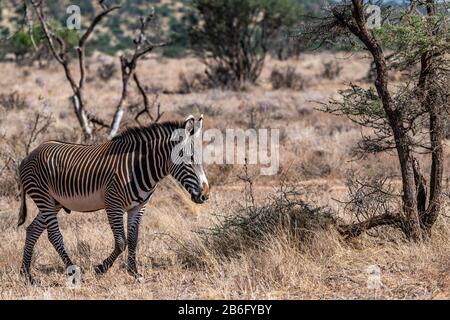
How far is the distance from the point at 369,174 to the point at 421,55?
5.50 metres

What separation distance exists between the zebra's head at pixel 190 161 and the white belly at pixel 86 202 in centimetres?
86

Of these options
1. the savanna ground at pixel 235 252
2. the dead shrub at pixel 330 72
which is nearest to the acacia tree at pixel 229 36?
the dead shrub at pixel 330 72

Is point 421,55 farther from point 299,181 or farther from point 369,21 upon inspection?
point 299,181

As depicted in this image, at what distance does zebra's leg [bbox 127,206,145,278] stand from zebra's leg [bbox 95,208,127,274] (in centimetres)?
10

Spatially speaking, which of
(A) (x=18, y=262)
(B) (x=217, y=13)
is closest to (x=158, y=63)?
(B) (x=217, y=13)

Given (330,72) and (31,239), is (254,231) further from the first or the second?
(330,72)

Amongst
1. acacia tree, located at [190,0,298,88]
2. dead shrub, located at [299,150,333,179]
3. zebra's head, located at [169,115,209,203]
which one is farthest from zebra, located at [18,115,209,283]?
acacia tree, located at [190,0,298,88]

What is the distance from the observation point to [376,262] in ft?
22.7

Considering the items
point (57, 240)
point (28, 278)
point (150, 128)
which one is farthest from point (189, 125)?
point (28, 278)

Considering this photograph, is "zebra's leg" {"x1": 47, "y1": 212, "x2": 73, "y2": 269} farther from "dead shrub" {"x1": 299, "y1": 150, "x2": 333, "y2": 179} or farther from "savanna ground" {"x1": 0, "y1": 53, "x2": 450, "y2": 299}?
"dead shrub" {"x1": 299, "y1": 150, "x2": 333, "y2": 179}

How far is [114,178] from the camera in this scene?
7281mm

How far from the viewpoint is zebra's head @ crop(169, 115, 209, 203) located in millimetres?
7051

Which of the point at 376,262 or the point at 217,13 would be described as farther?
the point at 217,13

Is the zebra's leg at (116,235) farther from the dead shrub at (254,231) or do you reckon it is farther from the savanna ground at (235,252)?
the dead shrub at (254,231)
